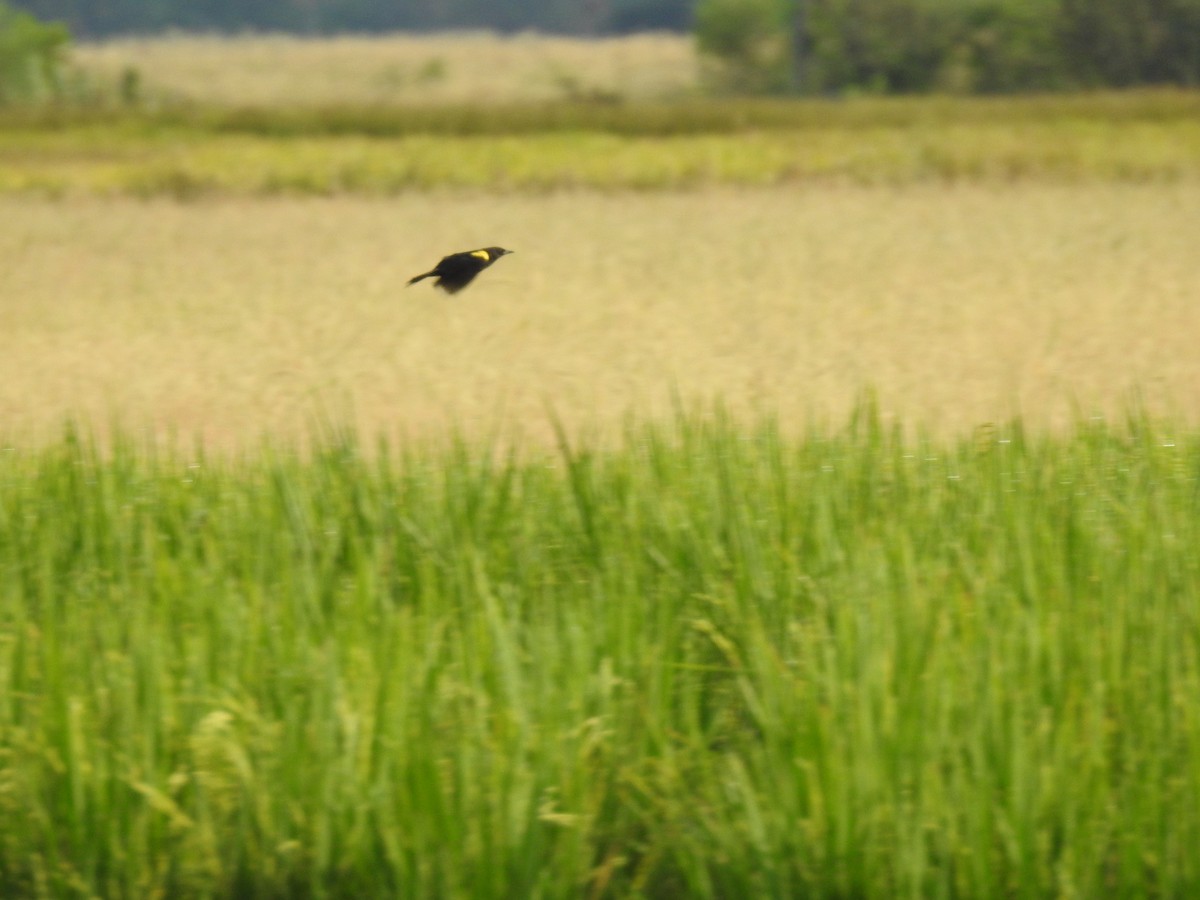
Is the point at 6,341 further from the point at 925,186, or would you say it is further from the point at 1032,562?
the point at 925,186

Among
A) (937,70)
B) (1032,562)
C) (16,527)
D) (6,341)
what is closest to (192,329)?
(6,341)

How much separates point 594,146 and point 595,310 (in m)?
8.01

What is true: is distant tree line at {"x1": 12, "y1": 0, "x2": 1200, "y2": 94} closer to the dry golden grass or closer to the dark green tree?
the dry golden grass

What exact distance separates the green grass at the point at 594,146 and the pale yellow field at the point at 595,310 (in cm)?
93

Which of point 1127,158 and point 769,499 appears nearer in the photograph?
point 769,499

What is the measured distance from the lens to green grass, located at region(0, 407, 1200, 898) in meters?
2.13

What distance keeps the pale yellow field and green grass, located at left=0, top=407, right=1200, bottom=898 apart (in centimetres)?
107

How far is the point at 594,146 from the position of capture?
15.7 m

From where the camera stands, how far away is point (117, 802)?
7.25 ft

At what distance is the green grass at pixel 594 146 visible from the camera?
13.8m

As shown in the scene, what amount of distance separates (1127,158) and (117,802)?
42.3ft

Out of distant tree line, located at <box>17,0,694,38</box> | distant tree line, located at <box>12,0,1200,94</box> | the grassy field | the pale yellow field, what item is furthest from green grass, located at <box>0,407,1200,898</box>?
distant tree line, located at <box>17,0,694,38</box>

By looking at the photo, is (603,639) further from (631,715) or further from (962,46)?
(962,46)

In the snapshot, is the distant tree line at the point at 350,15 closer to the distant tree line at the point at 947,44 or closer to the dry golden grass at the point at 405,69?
the dry golden grass at the point at 405,69
